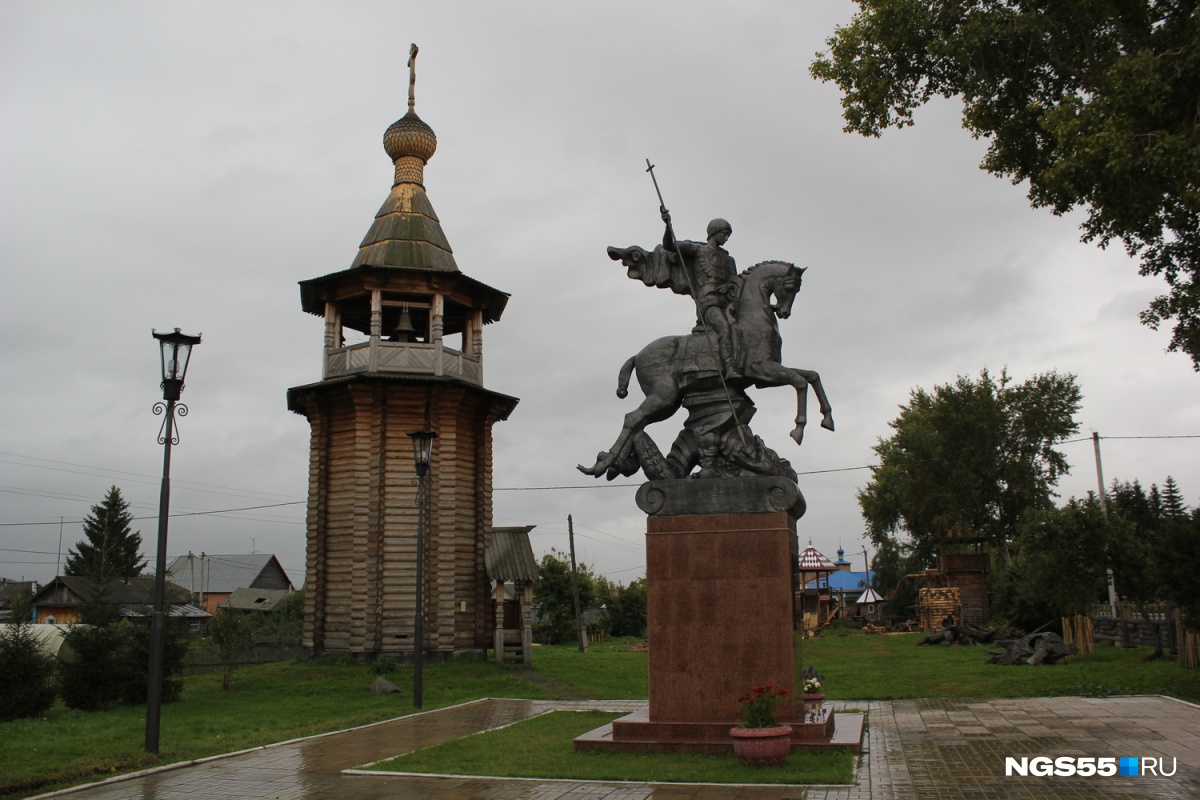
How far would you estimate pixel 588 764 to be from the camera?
9.61 m

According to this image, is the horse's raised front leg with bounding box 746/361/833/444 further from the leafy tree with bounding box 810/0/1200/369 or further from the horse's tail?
the leafy tree with bounding box 810/0/1200/369

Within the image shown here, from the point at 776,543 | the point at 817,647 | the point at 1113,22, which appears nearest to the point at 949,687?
the point at 776,543

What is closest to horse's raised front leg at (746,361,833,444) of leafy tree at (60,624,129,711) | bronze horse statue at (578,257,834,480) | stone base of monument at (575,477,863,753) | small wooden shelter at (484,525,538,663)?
bronze horse statue at (578,257,834,480)

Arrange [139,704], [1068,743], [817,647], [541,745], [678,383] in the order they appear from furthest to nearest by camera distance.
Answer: [817,647] → [139,704] → [678,383] → [541,745] → [1068,743]

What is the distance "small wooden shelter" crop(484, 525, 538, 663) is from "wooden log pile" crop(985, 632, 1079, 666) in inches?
471

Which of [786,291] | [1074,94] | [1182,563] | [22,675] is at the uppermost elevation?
[1074,94]

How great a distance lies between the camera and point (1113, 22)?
13.4 m

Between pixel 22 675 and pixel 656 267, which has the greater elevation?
pixel 656 267

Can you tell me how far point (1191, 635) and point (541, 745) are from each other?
46.1 feet

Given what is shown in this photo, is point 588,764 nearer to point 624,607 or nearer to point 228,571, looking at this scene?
point 624,607

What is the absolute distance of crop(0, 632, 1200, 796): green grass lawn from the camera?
12.3 m

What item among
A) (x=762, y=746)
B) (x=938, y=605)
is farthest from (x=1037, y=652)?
(x=938, y=605)

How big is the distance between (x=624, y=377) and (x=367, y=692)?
1276 cm

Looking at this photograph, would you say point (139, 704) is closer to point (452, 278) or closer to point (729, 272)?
point (452, 278)
